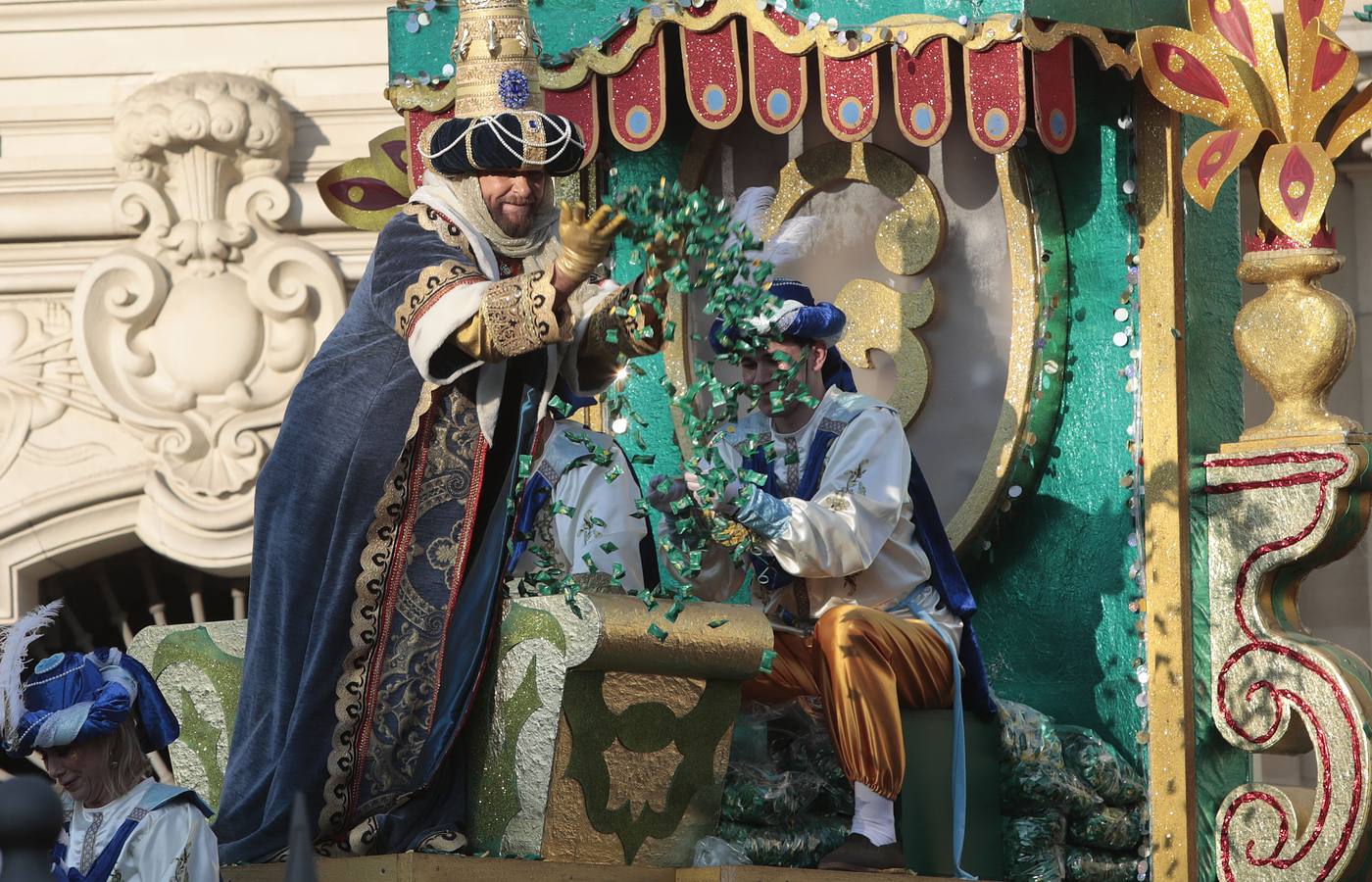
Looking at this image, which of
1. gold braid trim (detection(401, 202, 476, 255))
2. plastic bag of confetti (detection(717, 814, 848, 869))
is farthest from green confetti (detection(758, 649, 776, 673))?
gold braid trim (detection(401, 202, 476, 255))

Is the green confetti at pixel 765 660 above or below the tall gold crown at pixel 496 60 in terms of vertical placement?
below

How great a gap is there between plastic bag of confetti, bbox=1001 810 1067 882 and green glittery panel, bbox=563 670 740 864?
2.78ft

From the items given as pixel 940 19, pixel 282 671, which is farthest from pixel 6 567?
pixel 940 19

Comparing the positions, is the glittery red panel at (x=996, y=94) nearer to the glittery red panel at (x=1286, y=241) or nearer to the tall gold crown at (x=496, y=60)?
the glittery red panel at (x=1286, y=241)

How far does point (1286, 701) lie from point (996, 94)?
4.32ft

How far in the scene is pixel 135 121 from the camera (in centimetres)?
732

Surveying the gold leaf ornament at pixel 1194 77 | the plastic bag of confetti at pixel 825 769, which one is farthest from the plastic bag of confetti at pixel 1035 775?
the gold leaf ornament at pixel 1194 77

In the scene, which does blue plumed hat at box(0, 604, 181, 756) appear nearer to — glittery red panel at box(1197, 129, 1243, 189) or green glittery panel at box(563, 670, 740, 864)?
green glittery panel at box(563, 670, 740, 864)

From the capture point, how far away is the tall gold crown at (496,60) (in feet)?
16.0

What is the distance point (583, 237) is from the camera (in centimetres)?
455

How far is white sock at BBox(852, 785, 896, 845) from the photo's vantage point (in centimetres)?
498

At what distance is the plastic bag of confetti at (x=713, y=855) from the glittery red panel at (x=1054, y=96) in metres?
1.58

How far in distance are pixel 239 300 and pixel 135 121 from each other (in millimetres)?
547

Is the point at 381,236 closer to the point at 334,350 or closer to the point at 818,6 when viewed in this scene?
the point at 334,350
